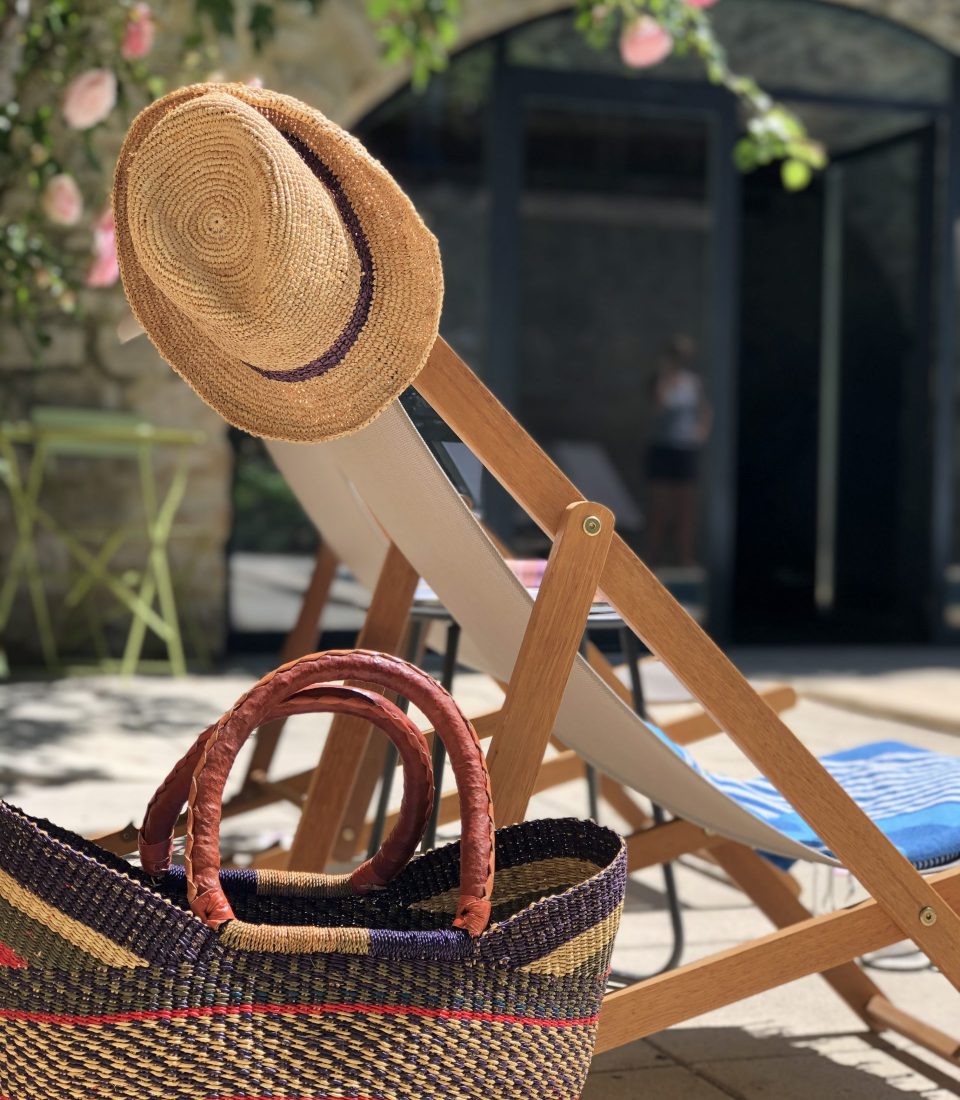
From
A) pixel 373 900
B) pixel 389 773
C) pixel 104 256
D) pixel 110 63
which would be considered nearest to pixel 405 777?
pixel 373 900

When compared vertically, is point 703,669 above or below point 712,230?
below

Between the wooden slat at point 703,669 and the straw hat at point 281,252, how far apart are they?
0.26ft

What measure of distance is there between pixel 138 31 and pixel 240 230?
2454mm

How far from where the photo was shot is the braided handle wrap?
3.57 ft

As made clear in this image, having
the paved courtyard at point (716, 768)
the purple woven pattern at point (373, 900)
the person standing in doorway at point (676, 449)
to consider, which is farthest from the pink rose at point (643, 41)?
the purple woven pattern at point (373, 900)

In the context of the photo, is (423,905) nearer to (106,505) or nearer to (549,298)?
(106,505)

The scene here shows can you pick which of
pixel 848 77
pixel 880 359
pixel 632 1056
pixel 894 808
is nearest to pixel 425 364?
pixel 894 808

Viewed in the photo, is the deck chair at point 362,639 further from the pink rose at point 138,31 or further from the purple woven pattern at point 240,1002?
the pink rose at point 138,31

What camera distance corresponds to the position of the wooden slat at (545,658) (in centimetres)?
142

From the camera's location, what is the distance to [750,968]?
1.48m

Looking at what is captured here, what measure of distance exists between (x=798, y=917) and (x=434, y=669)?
2.97 ft

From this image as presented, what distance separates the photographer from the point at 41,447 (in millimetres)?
4891

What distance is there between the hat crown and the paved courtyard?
956 millimetres

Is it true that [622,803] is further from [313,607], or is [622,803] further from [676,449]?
[676,449]
